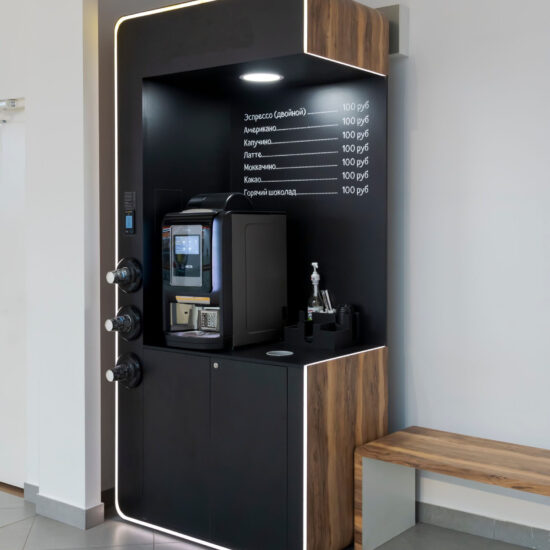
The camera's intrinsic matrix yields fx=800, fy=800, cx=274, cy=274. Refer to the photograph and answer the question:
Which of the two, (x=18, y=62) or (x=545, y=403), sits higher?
(x=18, y=62)

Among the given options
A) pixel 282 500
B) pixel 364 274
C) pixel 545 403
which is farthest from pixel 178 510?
pixel 545 403

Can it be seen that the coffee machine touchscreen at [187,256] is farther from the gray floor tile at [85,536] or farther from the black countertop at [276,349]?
the gray floor tile at [85,536]

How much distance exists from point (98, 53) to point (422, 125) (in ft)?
5.02

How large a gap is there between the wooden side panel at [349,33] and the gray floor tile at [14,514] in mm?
2533

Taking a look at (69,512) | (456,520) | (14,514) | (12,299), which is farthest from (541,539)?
(12,299)

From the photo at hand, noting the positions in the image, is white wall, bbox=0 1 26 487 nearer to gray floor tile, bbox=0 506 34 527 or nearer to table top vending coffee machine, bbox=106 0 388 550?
gray floor tile, bbox=0 506 34 527

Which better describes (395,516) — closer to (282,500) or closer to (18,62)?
(282,500)

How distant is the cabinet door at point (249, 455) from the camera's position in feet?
10.2

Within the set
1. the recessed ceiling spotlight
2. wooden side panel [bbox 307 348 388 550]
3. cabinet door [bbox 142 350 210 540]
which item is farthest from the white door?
wooden side panel [bbox 307 348 388 550]

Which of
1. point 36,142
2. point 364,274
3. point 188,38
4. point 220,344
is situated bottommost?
point 220,344

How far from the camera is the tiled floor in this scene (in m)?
3.40

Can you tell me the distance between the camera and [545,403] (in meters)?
3.30

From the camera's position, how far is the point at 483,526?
347cm

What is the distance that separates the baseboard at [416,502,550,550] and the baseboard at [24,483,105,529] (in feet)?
4.84
